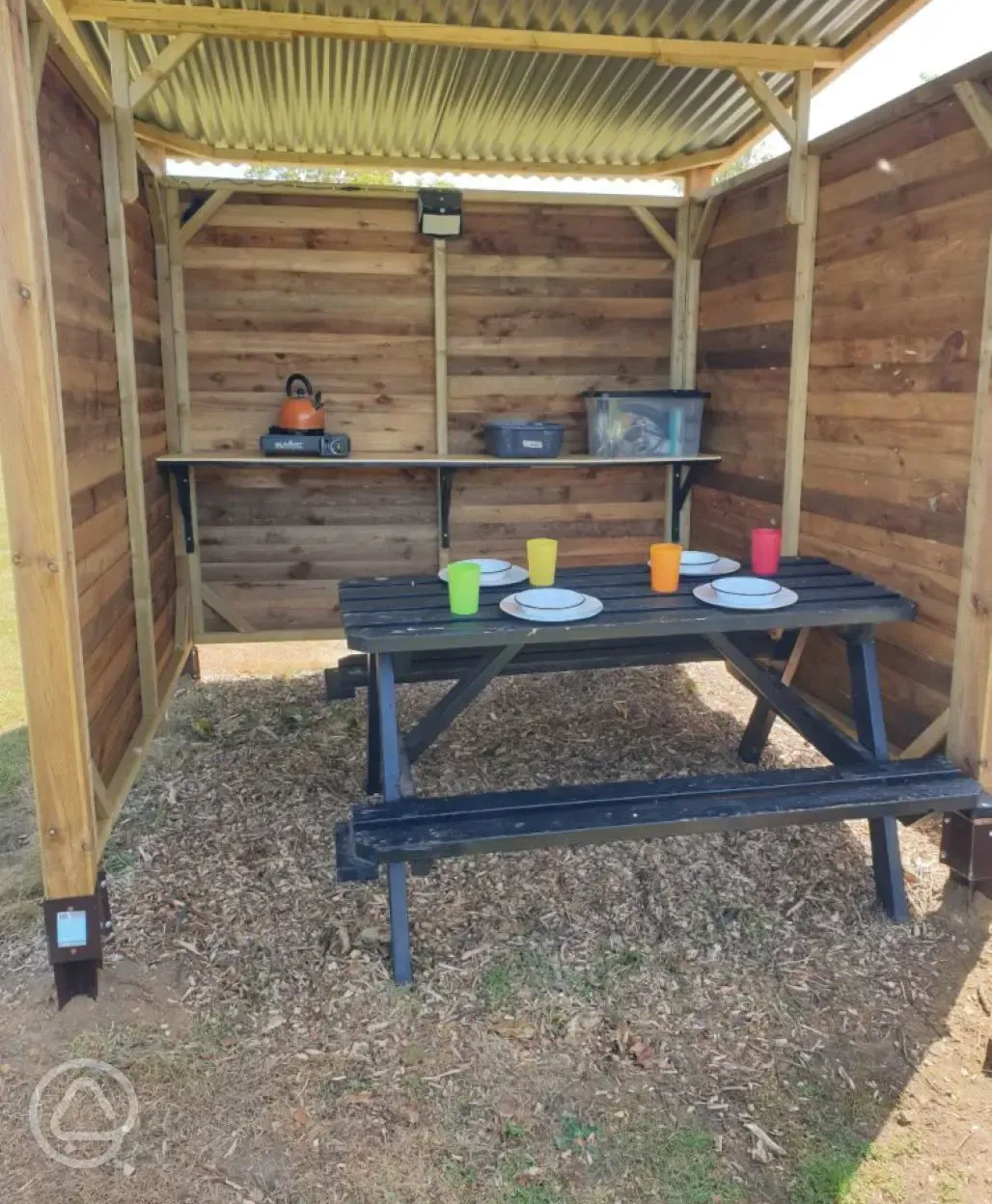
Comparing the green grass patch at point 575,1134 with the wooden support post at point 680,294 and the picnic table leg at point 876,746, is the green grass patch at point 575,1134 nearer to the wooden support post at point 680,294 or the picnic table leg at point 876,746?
the picnic table leg at point 876,746

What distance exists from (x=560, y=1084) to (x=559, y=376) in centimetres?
391

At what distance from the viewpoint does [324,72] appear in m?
4.12

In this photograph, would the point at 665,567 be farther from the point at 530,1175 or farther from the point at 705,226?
the point at 705,226

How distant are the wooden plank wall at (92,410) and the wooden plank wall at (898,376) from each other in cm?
277

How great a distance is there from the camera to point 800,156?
12.4 ft

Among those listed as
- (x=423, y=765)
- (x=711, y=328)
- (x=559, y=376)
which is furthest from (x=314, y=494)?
(x=711, y=328)

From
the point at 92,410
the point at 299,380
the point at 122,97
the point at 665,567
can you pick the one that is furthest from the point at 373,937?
the point at 299,380

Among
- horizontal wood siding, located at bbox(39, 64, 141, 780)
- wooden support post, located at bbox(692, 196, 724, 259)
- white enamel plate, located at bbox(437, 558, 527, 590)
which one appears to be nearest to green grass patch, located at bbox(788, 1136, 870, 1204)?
white enamel plate, located at bbox(437, 558, 527, 590)

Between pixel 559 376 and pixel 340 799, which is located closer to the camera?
pixel 340 799

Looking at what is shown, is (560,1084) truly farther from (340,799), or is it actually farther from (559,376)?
(559,376)

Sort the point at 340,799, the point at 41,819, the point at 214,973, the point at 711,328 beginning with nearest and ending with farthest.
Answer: the point at 41,819 < the point at 214,973 < the point at 340,799 < the point at 711,328

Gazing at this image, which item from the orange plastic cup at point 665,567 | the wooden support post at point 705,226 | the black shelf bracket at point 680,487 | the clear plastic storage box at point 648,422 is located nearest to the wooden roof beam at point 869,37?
the wooden support post at point 705,226

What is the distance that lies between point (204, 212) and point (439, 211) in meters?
1.19

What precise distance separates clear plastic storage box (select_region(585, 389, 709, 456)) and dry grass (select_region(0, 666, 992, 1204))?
2358 mm
